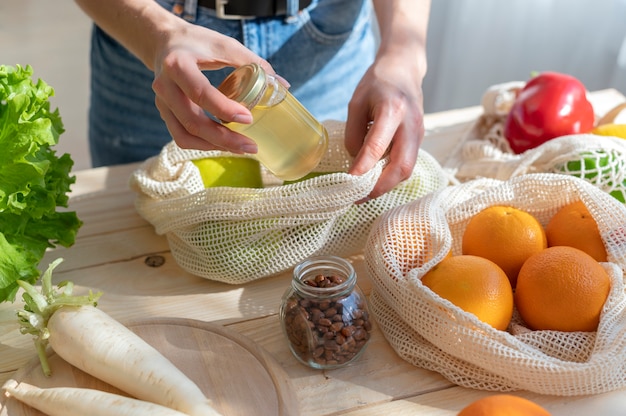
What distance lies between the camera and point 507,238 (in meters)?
0.89

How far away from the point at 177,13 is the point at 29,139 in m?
0.46

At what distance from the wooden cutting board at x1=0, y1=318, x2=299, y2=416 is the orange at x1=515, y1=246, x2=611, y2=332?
0.95 feet

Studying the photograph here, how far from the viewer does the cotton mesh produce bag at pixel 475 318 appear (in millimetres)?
773

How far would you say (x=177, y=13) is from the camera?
1.25 metres

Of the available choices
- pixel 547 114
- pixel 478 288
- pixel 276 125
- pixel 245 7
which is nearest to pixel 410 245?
pixel 478 288

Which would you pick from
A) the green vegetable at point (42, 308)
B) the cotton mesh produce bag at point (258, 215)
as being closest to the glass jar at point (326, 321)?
the cotton mesh produce bag at point (258, 215)

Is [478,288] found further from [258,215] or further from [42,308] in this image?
[42,308]

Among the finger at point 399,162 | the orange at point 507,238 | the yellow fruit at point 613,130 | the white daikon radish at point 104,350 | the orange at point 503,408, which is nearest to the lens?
the orange at point 503,408

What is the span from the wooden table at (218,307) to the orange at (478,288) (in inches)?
3.5

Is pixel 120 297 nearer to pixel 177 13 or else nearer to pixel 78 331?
pixel 78 331

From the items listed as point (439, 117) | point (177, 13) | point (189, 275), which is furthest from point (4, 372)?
point (439, 117)

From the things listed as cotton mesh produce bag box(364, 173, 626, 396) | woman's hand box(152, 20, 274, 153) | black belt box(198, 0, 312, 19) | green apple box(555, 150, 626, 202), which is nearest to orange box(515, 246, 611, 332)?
cotton mesh produce bag box(364, 173, 626, 396)

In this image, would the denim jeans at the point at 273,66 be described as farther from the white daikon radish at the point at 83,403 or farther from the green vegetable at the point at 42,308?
the white daikon radish at the point at 83,403

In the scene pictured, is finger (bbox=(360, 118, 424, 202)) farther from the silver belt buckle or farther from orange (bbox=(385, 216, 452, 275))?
the silver belt buckle
